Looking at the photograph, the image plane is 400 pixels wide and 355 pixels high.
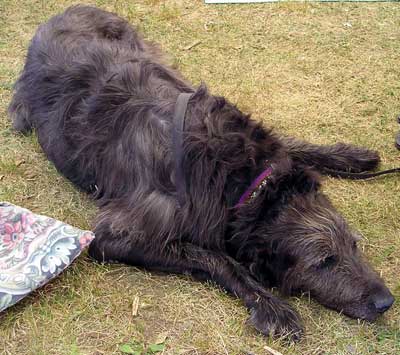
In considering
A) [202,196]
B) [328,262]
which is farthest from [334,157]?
[202,196]

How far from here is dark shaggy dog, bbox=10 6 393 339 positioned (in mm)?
3479

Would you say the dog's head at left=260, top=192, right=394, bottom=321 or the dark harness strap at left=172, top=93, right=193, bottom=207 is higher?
the dark harness strap at left=172, top=93, right=193, bottom=207

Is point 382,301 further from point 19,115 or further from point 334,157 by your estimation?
point 19,115

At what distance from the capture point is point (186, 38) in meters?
6.64

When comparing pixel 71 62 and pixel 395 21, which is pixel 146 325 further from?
pixel 395 21

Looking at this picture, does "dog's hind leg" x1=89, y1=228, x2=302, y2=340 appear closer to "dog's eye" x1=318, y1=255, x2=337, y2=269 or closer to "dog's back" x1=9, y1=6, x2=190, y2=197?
"dog's eye" x1=318, y1=255, x2=337, y2=269

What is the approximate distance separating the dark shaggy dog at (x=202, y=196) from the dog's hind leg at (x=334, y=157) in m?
0.82

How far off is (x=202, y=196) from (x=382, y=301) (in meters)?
1.17

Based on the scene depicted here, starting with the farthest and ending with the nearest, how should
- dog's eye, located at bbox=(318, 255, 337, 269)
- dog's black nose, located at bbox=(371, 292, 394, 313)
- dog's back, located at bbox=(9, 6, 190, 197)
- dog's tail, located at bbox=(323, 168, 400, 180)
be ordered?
dog's tail, located at bbox=(323, 168, 400, 180)
dog's back, located at bbox=(9, 6, 190, 197)
dog's eye, located at bbox=(318, 255, 337, 269)
dog's black nose, located at bbox=(371, 292, 394, 313)

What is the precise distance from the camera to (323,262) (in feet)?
11.4

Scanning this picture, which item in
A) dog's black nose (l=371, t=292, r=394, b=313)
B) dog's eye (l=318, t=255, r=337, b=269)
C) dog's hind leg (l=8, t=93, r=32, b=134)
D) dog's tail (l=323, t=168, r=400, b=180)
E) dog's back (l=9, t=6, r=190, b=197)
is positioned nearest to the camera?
dog's black nose (l=371, t=292, r=394, b=313)

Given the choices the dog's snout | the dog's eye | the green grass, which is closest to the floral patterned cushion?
the green grass

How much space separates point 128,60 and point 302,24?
9.87 ft

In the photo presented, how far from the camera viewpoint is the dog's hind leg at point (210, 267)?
3.44m
